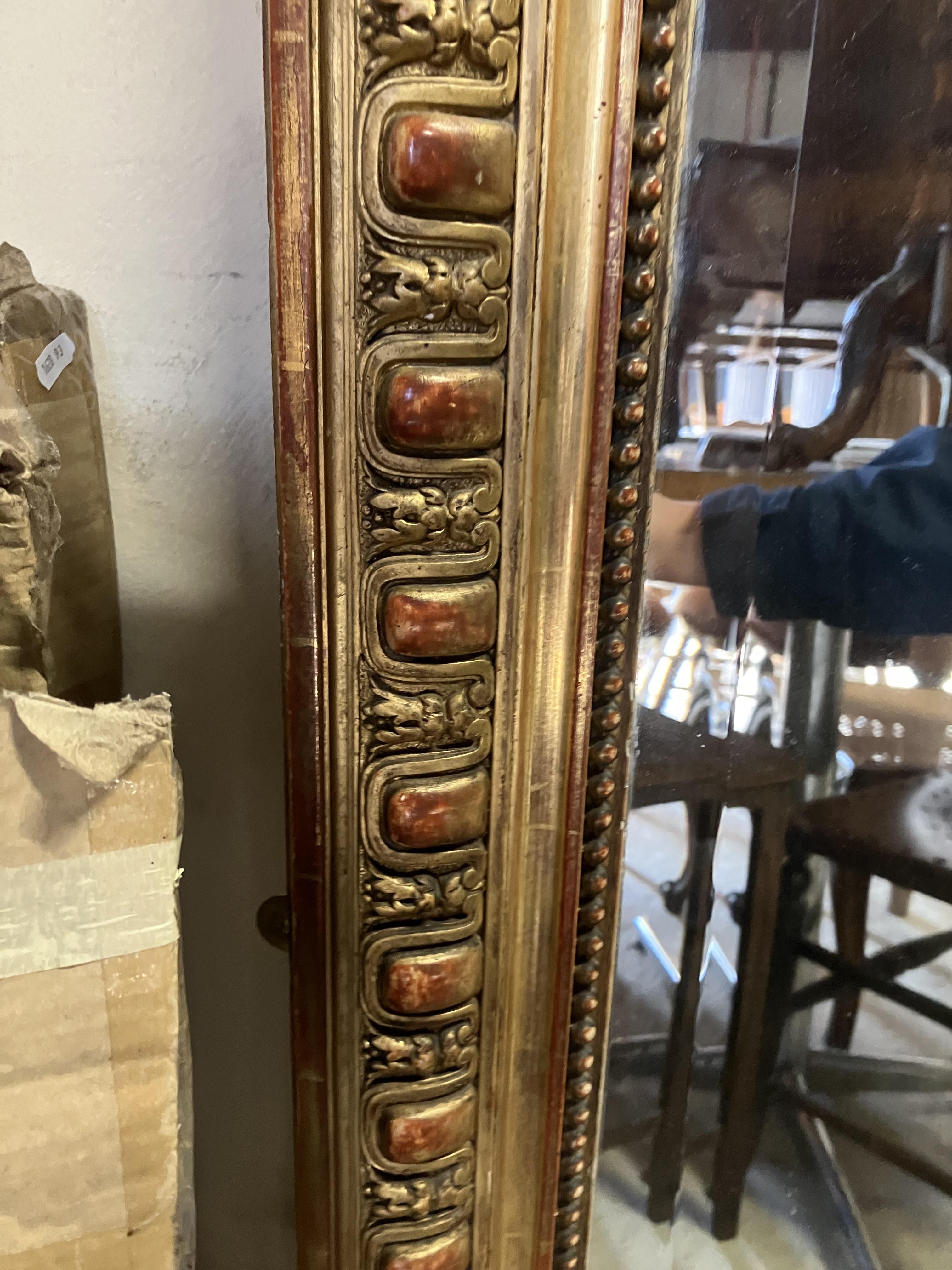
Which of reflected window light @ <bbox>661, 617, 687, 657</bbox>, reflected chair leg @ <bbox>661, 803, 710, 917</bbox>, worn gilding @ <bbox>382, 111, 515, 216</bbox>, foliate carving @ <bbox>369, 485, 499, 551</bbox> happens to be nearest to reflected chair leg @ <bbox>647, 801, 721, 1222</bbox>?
reflected chair leg @ <bbox>661, 803, 710, 917</bbox>

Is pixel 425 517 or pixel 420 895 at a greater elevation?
pixel 425 517

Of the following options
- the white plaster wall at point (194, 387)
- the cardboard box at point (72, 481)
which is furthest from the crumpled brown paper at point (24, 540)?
the white plaster wall at point (194, 387)

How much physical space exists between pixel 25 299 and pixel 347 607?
239mm

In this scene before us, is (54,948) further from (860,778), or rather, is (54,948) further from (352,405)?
(860,778)

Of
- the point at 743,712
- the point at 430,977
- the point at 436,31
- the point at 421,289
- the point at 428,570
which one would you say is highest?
the point at 436,31

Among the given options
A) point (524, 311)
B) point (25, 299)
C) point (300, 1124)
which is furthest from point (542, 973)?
point (25, 299)

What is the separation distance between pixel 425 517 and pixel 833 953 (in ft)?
1.40

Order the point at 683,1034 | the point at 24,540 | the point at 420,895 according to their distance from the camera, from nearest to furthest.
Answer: the point at 24,540, the point at 420,895, the point at 683,1034

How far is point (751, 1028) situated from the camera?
0.58 metres

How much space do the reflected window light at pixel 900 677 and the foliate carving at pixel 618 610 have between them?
18cm

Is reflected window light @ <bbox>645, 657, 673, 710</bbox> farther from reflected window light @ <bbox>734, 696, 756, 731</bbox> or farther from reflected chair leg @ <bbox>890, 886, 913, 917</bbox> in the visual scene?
reflected chair leg @ <bbox>890, 886, 913, 917</bbox>

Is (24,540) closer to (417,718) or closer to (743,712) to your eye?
(417,718)

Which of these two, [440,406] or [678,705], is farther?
[678,705]

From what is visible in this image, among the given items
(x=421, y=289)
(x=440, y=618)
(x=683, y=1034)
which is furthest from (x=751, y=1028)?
(x=421, y=289)
